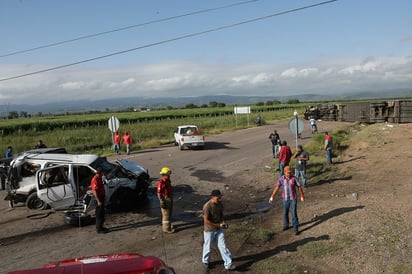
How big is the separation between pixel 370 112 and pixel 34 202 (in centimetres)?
2980

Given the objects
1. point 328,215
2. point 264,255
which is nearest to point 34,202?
point 264,255

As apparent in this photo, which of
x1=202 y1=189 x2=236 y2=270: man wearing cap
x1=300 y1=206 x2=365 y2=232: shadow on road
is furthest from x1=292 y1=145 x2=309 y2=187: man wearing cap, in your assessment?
x1=202 y1=189 x2=236 y2=270: man wearing cap

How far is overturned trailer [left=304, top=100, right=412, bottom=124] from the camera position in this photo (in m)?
29.1

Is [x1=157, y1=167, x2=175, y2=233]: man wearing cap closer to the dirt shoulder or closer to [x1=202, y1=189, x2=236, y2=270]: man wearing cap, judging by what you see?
the dirt shoulder

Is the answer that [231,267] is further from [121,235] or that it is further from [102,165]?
[102,165]

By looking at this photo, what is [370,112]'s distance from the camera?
3328 cm

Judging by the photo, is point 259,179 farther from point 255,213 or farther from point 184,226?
point 184,226

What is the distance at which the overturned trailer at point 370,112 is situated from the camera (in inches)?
1146

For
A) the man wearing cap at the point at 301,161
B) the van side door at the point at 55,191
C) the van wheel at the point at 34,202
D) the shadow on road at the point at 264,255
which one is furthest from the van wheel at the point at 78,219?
the man wearing cap at the point at 301,161

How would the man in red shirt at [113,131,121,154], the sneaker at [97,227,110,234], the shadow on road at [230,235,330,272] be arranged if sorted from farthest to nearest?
the man in red shirt at [113,131,121,154] < the sneaker at [97,227,110,234] < the shadow on road at [230,235,330,272]

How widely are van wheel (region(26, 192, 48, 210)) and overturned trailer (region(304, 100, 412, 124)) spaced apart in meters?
27.1

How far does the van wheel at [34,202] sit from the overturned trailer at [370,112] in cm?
2708

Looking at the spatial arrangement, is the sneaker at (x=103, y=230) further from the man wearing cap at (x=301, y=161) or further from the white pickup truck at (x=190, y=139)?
the white pickup truck at (x=190, y=139)

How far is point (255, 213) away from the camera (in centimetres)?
1100
